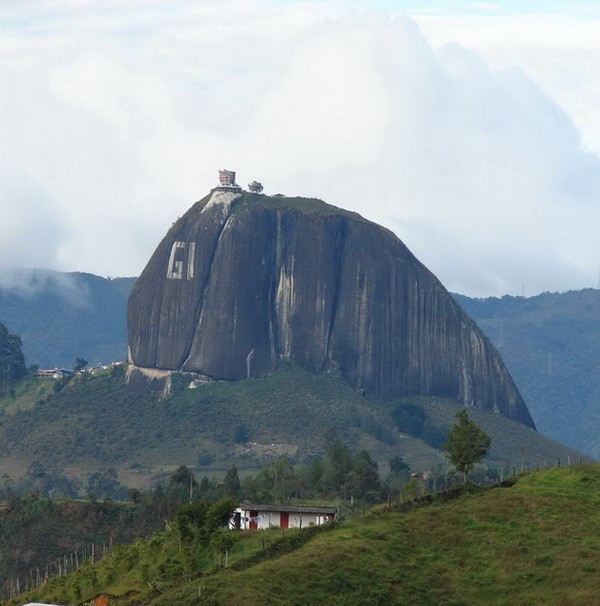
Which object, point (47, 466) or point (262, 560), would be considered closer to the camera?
point (262, 560)

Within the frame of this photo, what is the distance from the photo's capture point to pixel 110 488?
167750mm

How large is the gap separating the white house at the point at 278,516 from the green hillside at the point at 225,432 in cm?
6973

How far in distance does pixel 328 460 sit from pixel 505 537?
203 feet

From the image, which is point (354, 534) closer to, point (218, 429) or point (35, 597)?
point (35, 597)

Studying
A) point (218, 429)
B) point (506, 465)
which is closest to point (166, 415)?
point (218, 429)

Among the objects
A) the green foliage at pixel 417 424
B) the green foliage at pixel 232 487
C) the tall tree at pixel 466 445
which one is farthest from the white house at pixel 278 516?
the green foliage at pixel 417 424

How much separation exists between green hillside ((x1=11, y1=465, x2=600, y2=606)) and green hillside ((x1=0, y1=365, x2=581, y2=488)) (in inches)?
3011

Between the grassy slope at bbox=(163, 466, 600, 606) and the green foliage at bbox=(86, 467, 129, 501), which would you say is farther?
the green foliage at bbox=(86, 467, 129, 501)

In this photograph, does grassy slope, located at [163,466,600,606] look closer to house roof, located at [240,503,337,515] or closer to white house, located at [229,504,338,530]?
house roof, located at [240,503,337,515]

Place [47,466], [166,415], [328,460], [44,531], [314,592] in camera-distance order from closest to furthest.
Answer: [314,592], [44,531], [328,460], [47,466], [166,415]

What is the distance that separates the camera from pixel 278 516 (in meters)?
104

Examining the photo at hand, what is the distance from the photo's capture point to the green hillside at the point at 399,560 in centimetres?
8456

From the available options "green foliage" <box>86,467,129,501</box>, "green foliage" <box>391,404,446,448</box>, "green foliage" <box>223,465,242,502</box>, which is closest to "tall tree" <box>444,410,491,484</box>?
"green foliage" <box>223,465,242,502</box>

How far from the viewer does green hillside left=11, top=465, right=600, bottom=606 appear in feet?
277
